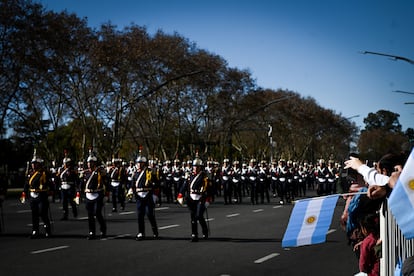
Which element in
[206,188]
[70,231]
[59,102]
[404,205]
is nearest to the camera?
[404,205]

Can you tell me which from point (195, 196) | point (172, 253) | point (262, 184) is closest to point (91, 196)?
point (195, 196)

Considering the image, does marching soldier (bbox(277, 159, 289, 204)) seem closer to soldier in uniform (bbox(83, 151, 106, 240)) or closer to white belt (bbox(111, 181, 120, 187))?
white belt (bbox(111, 181, 120, 187))

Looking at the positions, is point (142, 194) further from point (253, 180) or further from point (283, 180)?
point (253, 180)

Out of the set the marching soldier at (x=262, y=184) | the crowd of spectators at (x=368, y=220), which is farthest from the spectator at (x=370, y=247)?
the marching soldier at (x=262, y=184)

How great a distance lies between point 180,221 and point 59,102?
22.0 meters

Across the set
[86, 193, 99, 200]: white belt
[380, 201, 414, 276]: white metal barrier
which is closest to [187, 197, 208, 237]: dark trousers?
[86, 193, 99, 200]: white belt

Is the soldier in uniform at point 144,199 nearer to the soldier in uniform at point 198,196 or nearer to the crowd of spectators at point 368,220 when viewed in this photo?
the soldier in uniform at point 198,196

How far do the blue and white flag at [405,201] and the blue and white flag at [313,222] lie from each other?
107 cm

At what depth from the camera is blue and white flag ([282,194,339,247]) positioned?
4.35m

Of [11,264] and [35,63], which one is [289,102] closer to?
[35,63]

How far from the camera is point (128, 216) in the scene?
19734 mm

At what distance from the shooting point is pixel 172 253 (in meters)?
11.0

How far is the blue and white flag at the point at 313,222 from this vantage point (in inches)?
171

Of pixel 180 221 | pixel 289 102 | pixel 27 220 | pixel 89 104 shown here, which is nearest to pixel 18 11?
pixel 89 104
